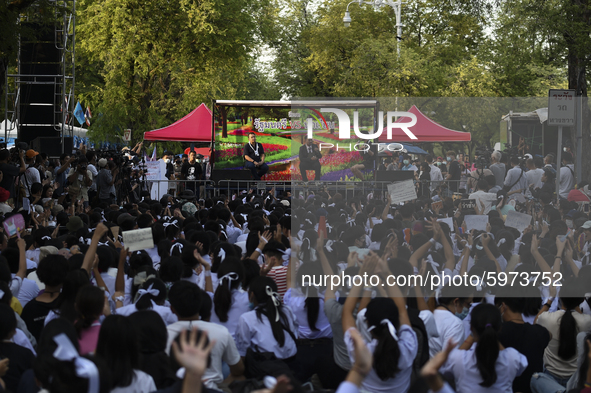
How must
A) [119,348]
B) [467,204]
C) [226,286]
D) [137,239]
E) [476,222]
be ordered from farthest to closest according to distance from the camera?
[467,204] → [476,222] → [137,239] → [226,286] → [119,348]

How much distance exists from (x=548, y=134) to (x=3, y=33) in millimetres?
9718

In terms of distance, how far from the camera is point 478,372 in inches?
164

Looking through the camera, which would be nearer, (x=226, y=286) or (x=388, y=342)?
(x=388, y=342)

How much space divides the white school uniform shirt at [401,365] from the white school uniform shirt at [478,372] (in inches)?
12.7

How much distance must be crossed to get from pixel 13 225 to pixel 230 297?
11.7ft

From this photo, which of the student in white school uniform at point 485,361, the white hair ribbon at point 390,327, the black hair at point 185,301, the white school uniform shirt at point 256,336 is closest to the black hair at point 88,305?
the black hair at point 185,301

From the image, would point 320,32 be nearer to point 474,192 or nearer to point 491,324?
point 474,192

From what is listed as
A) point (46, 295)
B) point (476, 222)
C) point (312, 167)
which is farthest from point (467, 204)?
point (46, 295)

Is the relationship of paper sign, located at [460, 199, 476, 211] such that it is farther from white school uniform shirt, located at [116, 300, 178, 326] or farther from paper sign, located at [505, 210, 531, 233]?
white school uniform shirt, located at [116, 300, 178, 326]

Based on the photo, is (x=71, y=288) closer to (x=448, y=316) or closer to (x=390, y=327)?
(x=390, y=327)

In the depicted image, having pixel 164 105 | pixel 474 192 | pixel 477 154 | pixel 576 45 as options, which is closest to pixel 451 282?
pixel 474 192

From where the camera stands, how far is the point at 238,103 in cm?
2059

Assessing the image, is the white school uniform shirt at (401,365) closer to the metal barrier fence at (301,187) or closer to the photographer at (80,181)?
the metal barrier fence at (301,187)

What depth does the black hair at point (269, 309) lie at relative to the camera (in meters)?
4.74
